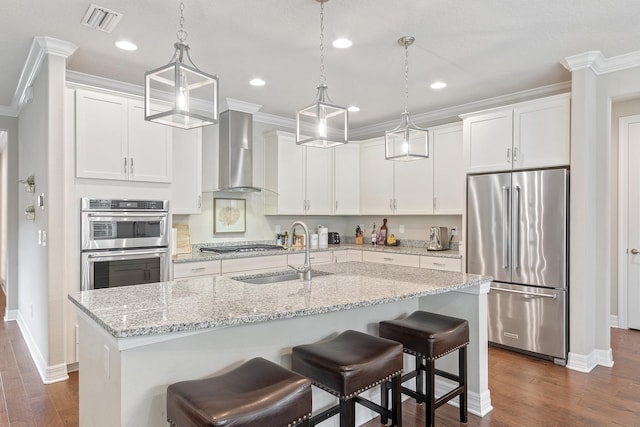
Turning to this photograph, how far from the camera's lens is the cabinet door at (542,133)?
11.7 feet

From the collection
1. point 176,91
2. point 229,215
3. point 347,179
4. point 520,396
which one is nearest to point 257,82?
point 229,215

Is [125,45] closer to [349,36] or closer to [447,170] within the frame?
[349,36]

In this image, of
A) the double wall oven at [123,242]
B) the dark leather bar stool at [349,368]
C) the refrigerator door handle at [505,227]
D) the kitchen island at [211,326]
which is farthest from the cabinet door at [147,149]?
the refrigerator door handle at [505,227]

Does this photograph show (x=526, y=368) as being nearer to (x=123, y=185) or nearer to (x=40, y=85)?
(x=123, y=185)

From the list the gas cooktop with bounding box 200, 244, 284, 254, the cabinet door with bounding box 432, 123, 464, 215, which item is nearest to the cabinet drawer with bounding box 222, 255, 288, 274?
the gas cooktop with bounding box 200, 244, 284, 254

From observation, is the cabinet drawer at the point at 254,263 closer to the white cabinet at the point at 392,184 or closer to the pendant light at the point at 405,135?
the white cabinet at the point at 392,184

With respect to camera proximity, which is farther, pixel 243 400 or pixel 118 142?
pixel 118 142

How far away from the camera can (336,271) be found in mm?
2957

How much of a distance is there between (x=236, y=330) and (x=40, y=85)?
9.74ft

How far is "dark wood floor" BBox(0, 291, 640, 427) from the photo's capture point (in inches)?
101

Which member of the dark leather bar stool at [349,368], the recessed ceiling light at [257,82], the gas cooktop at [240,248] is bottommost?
the dark leather bar stool at [349,368]

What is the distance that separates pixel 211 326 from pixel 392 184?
408 centimetres

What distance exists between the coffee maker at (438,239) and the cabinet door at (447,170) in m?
0.28

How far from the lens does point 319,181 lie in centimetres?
552
